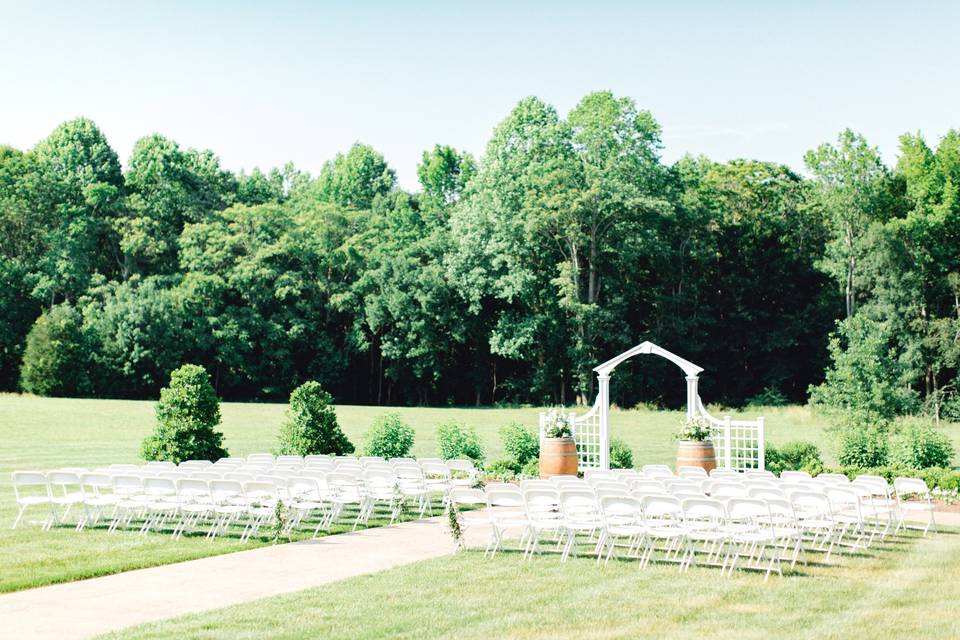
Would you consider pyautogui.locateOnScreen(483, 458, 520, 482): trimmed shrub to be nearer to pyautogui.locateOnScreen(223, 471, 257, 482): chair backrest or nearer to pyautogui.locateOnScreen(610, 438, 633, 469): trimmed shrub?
pyautogui.locateOnScreen(610, 438, 633, 469): trimmed shrub

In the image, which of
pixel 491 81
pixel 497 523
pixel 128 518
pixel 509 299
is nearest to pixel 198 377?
pixel 128 518

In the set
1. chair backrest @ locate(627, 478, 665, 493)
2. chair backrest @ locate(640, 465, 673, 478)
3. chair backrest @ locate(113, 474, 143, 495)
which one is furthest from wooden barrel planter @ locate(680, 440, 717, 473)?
chair backrest @ locate(113, 474, 143, 495)

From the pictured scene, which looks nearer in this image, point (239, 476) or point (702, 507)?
point (702, 507)

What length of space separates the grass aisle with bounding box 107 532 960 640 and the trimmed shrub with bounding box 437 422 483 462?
10.7 metres

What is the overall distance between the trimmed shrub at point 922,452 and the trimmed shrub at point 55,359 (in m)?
38.3

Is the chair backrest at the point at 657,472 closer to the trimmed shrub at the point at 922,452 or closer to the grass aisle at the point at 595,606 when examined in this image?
the grass aisle at the point at 595,606

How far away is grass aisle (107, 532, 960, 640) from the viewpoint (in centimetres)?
702

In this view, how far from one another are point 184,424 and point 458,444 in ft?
19.2

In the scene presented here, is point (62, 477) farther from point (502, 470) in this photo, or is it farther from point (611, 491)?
point (502, 470)

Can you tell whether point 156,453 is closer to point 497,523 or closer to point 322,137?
point 497,523

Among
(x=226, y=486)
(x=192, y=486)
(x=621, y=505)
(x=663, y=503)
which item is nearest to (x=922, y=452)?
(x=663, y=503)

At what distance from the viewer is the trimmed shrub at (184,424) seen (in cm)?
1762

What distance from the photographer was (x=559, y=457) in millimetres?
16953

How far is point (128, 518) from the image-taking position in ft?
41.2
